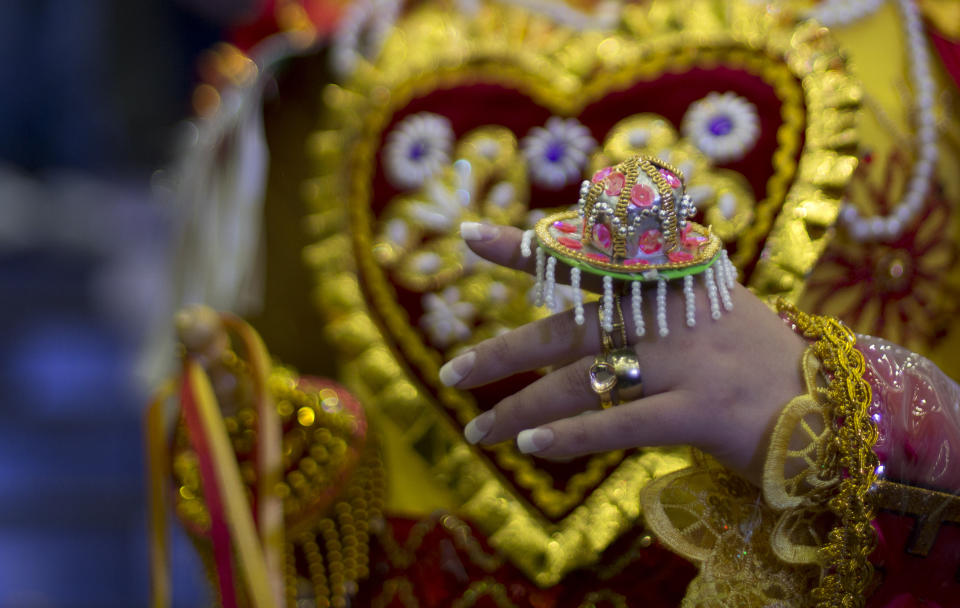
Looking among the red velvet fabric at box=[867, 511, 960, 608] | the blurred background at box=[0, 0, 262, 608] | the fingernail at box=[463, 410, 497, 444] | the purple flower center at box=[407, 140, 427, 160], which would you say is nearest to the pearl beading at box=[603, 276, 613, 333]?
the fingernail at box=[463, 410, 497, 444]

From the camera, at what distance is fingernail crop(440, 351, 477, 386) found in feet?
1.55

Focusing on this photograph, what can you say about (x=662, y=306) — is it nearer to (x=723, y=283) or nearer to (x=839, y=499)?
(x=723, y=283)

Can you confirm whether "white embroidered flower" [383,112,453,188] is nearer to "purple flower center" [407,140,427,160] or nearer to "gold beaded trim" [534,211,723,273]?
"purple flower center" [407,140,427,160]

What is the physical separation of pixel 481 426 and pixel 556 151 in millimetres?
284

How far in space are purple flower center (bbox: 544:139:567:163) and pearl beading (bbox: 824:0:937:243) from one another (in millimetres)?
227

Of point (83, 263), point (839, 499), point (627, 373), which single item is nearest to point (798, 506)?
point (839, 499)

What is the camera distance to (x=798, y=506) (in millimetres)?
463

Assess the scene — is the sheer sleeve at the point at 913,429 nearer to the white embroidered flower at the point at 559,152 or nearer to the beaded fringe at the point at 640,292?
the beaded fringe at the point at 640,292

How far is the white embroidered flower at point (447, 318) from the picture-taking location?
66 cm

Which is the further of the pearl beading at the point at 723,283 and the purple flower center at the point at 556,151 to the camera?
the purple flower center at the point at 556,151

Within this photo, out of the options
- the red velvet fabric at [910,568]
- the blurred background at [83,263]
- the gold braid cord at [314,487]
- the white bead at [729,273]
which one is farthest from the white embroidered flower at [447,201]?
the blurred background at [83,263]

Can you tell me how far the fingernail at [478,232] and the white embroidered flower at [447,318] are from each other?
20 cm

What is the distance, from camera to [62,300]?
6.55 ft

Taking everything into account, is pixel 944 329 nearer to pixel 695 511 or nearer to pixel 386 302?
pixel 695 511
